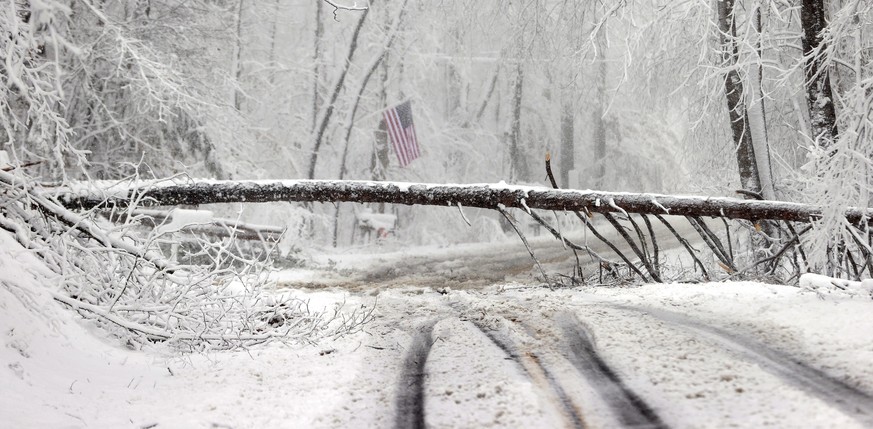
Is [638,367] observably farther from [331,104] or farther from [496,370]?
[331,104]

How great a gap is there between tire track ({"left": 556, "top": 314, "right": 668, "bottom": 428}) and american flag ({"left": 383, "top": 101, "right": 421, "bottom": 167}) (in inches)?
592

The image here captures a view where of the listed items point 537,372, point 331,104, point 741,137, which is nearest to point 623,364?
point 537,372

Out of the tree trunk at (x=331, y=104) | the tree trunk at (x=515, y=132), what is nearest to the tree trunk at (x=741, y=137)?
the tree trunk at (x=331, y=104)

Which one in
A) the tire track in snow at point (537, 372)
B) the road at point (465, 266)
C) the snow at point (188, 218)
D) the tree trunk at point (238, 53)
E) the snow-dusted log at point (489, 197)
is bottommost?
the road at point (465, 266)

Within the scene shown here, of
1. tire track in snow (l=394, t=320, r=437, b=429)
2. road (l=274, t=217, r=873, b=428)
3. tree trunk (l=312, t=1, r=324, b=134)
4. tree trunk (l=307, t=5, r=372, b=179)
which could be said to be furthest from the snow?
tree trunk (l=312, t=1, r=324, b=134)

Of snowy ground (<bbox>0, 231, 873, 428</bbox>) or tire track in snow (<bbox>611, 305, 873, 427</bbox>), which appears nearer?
tire track in snow (<bbox>611, 305, 873, 427</bbox>)

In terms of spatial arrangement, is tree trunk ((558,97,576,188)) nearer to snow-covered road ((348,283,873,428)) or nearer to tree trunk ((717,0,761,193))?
tree trunk ((717,0,761,193))

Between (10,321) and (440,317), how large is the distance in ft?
8.64

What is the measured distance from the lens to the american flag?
18891 mm

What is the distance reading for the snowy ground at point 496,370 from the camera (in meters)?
2.63

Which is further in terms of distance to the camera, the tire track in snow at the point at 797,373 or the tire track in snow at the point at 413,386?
the tire track in snow at the point at 413,386

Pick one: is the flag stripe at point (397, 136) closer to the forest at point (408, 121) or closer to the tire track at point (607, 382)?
the forest at point (408, 121)

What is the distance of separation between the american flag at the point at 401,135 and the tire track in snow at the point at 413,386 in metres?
14.8

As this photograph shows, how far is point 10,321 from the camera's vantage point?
3529 mm
